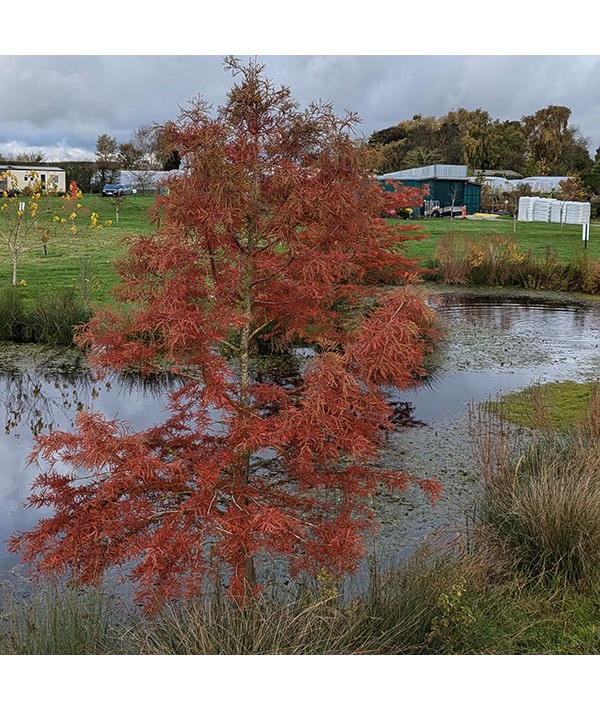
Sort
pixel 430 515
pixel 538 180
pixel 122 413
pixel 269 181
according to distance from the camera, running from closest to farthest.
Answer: pixel 269 181, pixel 430 515, pixel 122 413, pixel 538 180

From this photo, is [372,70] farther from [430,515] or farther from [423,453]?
[430,515]

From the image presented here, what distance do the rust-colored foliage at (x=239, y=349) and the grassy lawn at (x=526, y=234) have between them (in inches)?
439

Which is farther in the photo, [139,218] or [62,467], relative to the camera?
[139,218]

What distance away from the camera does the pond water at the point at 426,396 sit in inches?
150

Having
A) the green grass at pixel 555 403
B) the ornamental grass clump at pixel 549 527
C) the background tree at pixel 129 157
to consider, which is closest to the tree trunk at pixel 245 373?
the ornamental grass clump at pixel 549 527

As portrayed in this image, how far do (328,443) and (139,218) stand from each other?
1214 centimetres

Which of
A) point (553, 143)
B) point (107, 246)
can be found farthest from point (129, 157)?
point (553, 143)

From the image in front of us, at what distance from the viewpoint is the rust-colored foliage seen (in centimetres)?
220

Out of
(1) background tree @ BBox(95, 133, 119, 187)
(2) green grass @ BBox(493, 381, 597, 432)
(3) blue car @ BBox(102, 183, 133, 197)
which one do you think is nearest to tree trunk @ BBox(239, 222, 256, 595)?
(2) green grass @ BBox(493, 381, 597, 432)

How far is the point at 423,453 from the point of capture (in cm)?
473

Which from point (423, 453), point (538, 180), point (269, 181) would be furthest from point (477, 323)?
point (538, 180)

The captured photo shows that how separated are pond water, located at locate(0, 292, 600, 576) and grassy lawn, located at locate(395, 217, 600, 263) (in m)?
4.66

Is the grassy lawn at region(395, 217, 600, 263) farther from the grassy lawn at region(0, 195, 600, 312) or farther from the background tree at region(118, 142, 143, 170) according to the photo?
the background tree at region(118, 142, 143, 170)

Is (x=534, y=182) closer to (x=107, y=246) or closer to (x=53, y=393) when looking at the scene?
(x=107, y=246)
